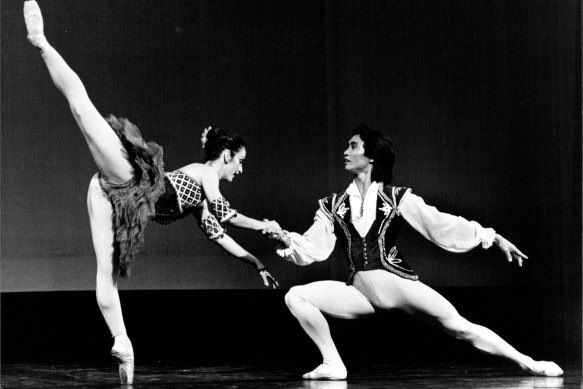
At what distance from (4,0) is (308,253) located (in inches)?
144

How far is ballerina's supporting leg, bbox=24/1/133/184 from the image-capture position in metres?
3.56

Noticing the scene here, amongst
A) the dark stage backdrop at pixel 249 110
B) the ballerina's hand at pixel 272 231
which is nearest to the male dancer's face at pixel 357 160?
the ballerina's hand at pixel 272 231

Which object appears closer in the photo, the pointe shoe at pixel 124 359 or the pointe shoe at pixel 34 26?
the pointe shoe at pixel 34 26

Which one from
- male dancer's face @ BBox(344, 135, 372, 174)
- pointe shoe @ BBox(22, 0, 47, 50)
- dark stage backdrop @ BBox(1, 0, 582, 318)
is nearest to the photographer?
pointe shoe @ BBox(22, 0, 47, 50)

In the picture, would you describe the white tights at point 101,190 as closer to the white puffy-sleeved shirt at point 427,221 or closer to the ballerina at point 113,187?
the ballerina at point 113,187

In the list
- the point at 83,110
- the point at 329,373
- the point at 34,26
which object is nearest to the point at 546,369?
the point at 329,373

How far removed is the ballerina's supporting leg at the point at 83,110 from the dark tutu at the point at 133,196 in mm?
41

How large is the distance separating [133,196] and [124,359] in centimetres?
69

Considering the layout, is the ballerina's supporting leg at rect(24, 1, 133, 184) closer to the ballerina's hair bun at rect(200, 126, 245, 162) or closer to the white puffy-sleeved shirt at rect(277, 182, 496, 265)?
the ballerina's hair bun at rect(200, 126, 245, 162)

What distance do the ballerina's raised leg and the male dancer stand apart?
30.1 inches

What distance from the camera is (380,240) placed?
12.6 ft

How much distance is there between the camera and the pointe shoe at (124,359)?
12.1 feet

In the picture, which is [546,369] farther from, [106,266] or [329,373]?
[106,266]

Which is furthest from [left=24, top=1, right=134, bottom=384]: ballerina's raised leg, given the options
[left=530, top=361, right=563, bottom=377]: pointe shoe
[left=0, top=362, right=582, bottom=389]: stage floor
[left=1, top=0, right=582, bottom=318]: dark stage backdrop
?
[left=1, top=0, right=582, bottom=318]: dark stage backdrop
